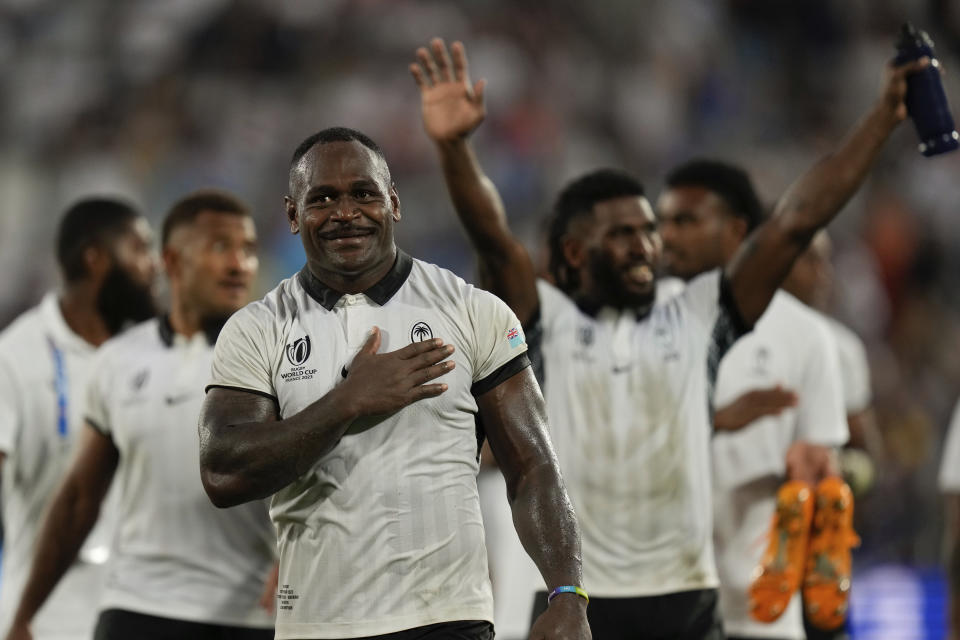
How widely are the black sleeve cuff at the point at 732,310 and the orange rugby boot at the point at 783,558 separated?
3.11 feet

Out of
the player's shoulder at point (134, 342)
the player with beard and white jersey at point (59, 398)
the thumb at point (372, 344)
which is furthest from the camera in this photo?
the player with beard and white jersey at point (59, 398)

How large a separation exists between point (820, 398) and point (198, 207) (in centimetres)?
296

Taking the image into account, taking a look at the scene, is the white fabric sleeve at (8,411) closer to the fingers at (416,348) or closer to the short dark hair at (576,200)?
the short dark hair at (576,200)

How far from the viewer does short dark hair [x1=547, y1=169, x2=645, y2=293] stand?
18.2ft

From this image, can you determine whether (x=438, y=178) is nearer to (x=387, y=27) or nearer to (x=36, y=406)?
A: (x=387, y=27)

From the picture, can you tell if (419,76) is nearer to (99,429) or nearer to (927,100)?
(927,100)

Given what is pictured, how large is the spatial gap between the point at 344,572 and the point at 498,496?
587 centimetres

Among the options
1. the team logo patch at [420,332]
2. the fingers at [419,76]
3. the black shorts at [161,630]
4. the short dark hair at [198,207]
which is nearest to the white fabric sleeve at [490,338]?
the team logo patch at [420,332]

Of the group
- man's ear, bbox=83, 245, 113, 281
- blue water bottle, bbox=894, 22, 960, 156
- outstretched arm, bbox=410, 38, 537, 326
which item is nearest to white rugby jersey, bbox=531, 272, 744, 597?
outstretched arm, bbox=410, 38, 537, 326

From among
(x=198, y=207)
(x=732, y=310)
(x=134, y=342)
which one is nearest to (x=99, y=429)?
(x=134, y=342)

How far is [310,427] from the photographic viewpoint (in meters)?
3.43

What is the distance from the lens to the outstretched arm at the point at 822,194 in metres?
5.05

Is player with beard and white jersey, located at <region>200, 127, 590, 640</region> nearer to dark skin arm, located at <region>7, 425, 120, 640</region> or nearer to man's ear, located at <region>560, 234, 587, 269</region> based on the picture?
man's ear, located at <region>560, 234, 587, 269</region>

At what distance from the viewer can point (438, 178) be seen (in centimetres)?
1473
